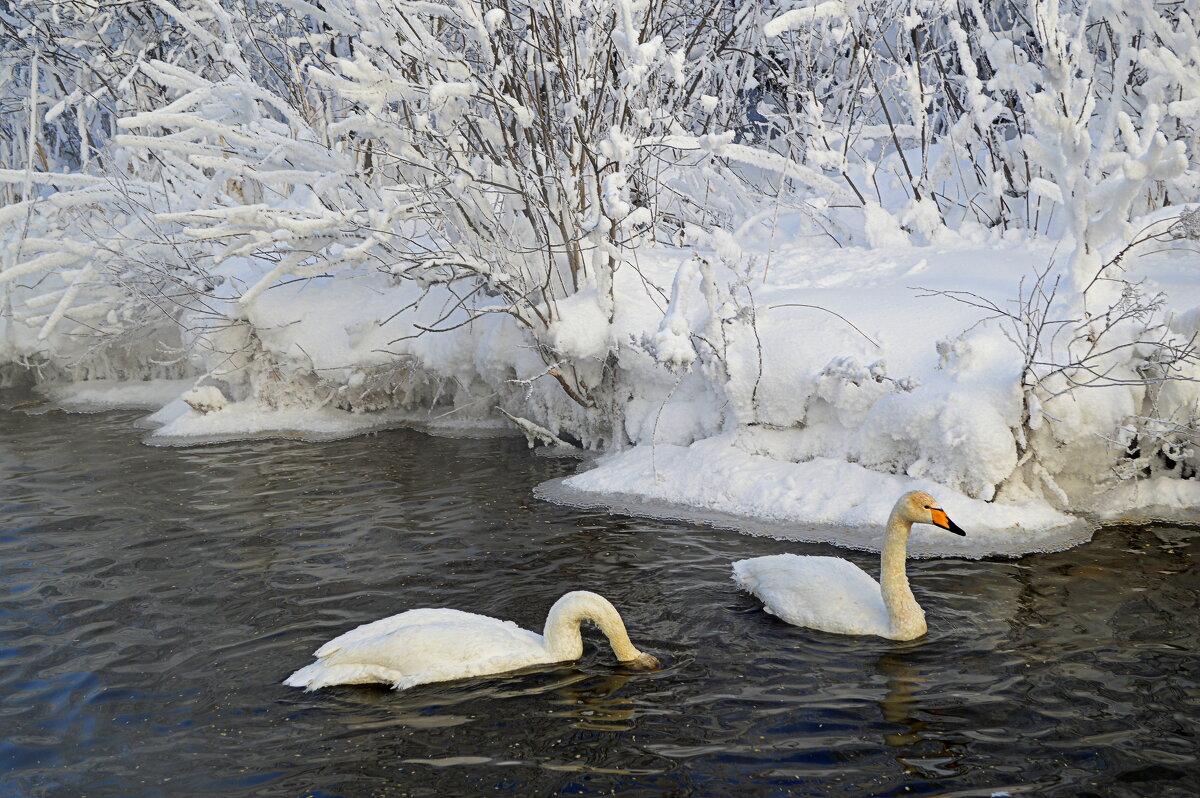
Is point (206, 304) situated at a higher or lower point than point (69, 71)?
lower

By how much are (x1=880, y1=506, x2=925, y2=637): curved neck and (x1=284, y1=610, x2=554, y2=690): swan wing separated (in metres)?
1.84

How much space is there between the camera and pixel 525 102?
A: 9.41 metres

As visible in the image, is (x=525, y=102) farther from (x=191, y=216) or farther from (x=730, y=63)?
(x=730, y=63)

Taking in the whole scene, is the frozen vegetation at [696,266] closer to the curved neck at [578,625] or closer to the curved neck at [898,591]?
the curved neck at [898,591]

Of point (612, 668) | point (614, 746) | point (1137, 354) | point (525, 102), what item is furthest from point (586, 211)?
point (614, 746)

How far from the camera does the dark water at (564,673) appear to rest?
413 centimetres

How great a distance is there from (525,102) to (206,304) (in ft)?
16.1

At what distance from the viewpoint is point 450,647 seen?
16.3ft

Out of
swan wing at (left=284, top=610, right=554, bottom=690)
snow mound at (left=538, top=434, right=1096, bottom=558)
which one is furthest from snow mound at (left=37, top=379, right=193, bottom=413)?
swan wing at (left=284, top=610, right=554, bottom=690)

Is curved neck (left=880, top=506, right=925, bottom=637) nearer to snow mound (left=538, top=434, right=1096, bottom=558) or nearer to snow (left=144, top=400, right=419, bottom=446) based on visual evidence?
snow mound (left=538, top=434, right=1096, bottom=558)

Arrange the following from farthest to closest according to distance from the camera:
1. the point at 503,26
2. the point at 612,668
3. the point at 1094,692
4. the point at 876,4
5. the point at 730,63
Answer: the point at 730,63 → the point at 876,4 → the point at 503,26 → the point at 612,668 → the point at 1094,692

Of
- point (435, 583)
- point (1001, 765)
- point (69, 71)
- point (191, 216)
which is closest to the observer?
point (1001, 765)

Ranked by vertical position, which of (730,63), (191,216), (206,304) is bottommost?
(206,304)

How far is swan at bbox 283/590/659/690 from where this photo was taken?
16.1ft
